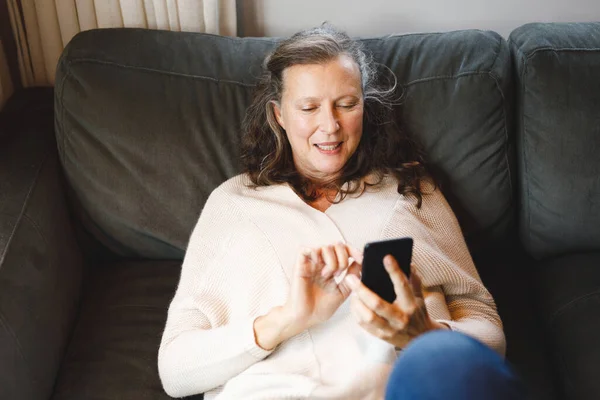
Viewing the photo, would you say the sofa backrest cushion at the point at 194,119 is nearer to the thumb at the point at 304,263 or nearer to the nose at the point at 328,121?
the nose at the point at 328,121

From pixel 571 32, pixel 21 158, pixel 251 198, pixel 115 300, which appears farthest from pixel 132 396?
pixel 571 32

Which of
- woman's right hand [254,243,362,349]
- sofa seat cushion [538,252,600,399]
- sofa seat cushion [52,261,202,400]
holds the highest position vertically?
woman's right hand [254,243,362,349]

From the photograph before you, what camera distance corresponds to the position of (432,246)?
1.48m

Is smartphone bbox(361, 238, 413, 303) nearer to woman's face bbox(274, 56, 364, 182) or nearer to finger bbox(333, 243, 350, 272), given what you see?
finger bbox(333, 243, 350, 272)

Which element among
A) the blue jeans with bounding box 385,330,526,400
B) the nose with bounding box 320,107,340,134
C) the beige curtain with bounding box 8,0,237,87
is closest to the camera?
the blue jeans with bounding box 385,330,526,400

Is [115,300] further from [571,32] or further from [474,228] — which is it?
[571,32]

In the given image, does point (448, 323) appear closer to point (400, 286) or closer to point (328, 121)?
point (400, 286)

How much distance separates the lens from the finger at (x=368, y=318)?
1156 millimetres

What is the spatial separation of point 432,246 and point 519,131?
0.45 m

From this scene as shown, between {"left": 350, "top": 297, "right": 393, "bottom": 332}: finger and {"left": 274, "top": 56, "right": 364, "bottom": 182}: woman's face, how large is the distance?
417mm

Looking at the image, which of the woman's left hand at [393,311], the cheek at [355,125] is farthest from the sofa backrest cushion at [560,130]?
the woman's left hand at [393,311]

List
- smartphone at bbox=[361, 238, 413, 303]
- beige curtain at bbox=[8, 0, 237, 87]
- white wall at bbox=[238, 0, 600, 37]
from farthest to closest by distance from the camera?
white wall at bbox=[238, 0, 600, 37]
beige curtain at bbox=[8, 0, 237, 87]
smartphone at bbox=[361, 238, 413, 303]

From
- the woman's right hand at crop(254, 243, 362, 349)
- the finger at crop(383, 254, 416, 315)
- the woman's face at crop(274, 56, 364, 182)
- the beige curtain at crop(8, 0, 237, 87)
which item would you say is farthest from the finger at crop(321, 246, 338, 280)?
the beige curtain at crop(8, 0, 237, 87)

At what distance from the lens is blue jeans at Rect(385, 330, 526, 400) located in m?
0.81
